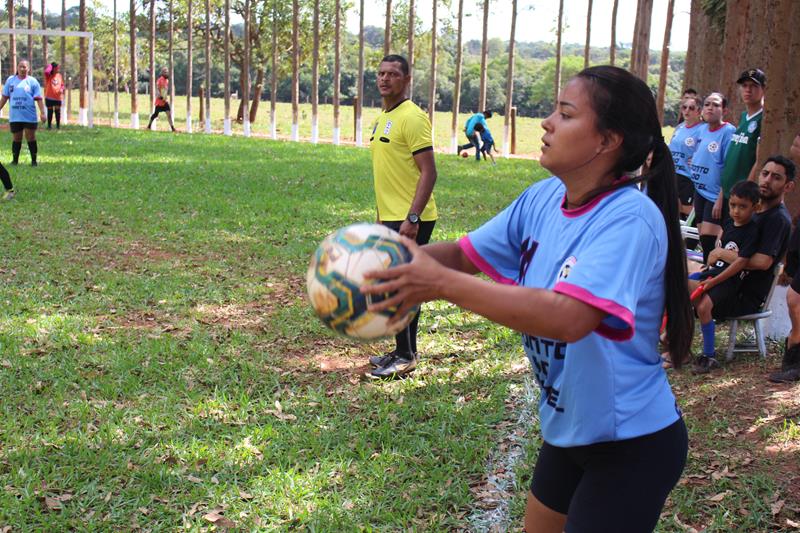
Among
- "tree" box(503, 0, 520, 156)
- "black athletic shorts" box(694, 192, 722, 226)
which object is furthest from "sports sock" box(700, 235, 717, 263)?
"tree" box(503, 0, 520, 156)

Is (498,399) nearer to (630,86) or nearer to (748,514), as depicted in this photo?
(748,514)

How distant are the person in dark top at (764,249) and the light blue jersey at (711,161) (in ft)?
7.55

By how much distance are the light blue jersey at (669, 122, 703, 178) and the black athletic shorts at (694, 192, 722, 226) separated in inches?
19.4

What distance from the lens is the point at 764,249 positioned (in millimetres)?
6422

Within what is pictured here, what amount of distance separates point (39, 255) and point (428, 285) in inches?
332

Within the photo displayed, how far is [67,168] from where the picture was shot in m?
16.9

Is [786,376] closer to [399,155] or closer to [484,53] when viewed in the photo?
[399,155]

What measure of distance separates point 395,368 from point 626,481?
12.5 ft

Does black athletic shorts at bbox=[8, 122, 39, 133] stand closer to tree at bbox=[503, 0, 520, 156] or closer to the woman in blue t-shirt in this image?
the woman in blue t-shirt

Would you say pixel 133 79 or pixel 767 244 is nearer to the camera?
pixel 767 244

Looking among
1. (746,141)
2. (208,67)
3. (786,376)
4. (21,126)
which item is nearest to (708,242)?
(746,141)

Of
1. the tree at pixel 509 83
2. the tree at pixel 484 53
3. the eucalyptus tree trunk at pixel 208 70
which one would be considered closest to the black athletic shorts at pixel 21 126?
the tree at pixel 509 83

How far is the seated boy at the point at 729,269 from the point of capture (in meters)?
6.40

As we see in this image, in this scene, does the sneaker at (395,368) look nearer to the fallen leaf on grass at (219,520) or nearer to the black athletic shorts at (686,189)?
the fallen leaf on grass at (219,520)
